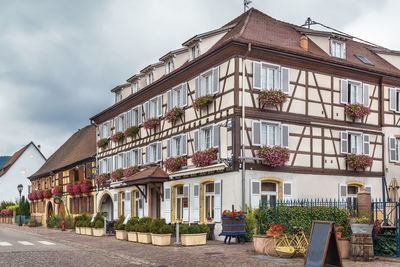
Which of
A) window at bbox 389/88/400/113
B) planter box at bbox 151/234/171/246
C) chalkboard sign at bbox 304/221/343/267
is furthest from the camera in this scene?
window at bbox 389/88/400/113

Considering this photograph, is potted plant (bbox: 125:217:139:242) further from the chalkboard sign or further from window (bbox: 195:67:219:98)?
the chalkboard sign

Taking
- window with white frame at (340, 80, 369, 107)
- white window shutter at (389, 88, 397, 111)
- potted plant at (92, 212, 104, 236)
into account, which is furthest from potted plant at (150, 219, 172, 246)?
white window shutter at (389, 88, 397, 111)

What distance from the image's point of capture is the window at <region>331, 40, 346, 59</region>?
2682 cm

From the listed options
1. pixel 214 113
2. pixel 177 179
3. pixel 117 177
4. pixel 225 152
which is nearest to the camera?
pixel 225 152

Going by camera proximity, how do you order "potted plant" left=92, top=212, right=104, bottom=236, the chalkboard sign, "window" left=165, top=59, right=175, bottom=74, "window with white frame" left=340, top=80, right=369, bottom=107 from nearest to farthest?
the chalkboard sign
"window with white frame" left=340, top=80, right=369, bottom=107
"potted plant" left=92, top=212, right=104, bottom=236
"window" left=165, top=59, right=175, bottom=74

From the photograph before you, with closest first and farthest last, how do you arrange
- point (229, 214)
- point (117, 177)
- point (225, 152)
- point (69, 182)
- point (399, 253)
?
point (399, 253), point (229, 214), point (225, 152), point (117, 177), point (69, 182)

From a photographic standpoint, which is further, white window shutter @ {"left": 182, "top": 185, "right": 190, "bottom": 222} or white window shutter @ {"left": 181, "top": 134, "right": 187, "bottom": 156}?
white window shutter @ {"left": 181, "top": 134, "right": 187, "bottom": 156}

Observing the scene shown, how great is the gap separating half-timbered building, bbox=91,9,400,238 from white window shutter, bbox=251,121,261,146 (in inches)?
1.8

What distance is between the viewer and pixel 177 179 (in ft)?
88.6

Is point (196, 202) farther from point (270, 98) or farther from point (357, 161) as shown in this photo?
point (357, 161)

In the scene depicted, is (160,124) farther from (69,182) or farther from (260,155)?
(69,182)

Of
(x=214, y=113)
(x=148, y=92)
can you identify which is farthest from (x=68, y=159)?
(x=214, y=113)

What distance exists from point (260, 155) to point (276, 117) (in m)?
2.06

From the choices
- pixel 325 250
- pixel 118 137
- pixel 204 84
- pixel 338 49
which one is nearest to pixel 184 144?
pixel 204 84
